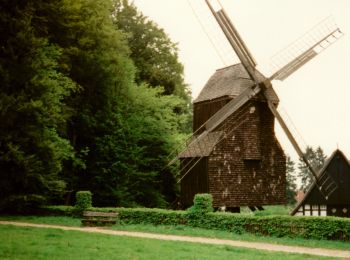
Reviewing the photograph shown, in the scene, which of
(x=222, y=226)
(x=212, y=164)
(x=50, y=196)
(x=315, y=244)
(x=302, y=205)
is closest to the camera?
(x=315, y=244)

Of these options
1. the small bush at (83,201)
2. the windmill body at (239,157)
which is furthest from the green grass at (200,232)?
the windmill body at (239,157)

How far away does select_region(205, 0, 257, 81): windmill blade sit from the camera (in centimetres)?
2706

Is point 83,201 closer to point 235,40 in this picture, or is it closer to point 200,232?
point 200,232

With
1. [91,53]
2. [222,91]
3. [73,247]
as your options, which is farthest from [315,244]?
[91,53]

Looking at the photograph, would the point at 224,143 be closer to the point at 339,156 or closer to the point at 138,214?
the point at 138,214

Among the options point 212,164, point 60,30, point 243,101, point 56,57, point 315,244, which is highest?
point 60,30

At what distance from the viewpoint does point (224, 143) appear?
2594 cm

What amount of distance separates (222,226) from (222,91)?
992 centimetres

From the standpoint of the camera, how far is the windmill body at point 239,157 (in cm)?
2567

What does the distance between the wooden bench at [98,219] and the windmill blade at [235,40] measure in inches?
468

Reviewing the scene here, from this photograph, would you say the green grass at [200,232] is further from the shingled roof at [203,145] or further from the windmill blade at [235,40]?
the windmill blade at [235,40]

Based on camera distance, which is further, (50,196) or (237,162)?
(50,196)

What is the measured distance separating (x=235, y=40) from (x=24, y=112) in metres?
13.0

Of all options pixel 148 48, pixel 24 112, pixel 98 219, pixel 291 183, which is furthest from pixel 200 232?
pixel 291 183
